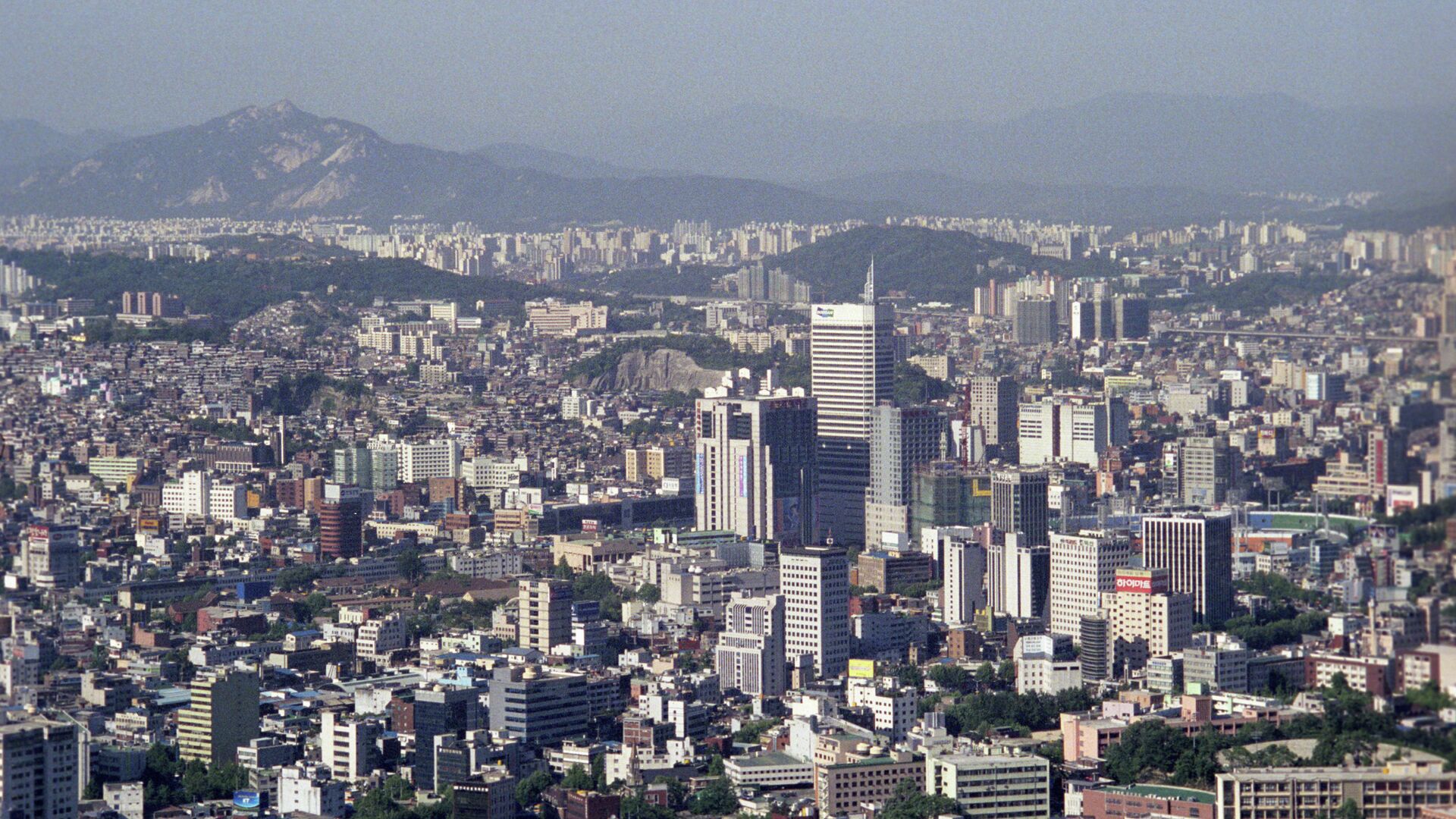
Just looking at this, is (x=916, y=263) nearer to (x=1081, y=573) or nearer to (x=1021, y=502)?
(x=1021, y=502)

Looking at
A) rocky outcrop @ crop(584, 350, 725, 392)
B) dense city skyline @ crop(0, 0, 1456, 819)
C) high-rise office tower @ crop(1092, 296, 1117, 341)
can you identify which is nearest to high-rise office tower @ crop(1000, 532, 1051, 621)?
dense city skyline @ crop(0, 0, 1456, 819)

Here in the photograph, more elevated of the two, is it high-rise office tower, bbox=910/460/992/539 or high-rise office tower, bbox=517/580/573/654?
high-rise office tower, bbox=910/460/992/539

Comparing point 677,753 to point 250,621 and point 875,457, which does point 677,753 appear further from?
point 875,457

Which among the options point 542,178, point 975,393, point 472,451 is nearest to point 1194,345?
point 975,393

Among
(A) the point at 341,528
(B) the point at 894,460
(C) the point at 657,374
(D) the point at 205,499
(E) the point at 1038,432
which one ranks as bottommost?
(A) the point at 341,528

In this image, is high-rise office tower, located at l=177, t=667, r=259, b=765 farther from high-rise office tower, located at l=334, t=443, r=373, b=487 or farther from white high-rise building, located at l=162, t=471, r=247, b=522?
high-rise office tower, located at l=334, t=443, r=373, b=487

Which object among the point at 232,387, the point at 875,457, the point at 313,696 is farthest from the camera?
the point at 232,387

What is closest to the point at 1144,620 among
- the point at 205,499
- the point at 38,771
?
the point at 38,771
